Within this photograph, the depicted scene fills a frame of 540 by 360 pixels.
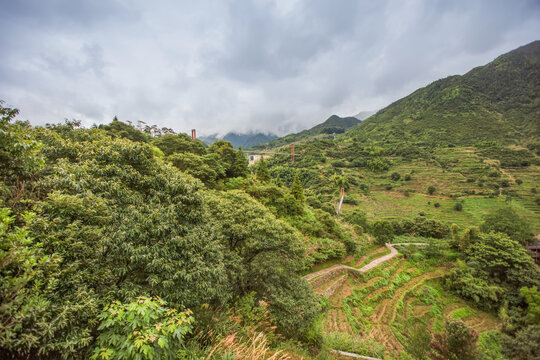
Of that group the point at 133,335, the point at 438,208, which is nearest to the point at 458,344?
the point at 133,335

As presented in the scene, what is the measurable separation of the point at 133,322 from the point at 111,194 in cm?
331

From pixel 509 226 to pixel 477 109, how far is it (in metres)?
99.5

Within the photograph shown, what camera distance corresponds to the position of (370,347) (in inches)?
402

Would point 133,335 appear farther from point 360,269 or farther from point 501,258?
point 501,258

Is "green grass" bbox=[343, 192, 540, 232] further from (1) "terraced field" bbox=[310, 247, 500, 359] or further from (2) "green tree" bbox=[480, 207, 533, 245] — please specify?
(1) "terraced field" bbox=[310, 247, 500, 359]

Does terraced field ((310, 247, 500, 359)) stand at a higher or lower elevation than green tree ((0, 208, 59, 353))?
lower

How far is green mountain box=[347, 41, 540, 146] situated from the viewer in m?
75.6

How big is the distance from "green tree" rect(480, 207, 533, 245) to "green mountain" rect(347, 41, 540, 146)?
62297 millimetres

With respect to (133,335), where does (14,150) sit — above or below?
above

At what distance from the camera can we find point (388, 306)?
16562 mm

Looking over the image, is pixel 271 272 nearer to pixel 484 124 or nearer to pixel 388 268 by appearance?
pixel 388 268

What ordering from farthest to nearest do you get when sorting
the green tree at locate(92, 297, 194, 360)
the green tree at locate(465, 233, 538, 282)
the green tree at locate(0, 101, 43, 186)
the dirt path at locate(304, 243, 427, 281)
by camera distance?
the green tree at locate(465, 233, 538, 282) → the dirt path at locate(304, 243, 427, 281) → the green tree at locate(0, 101, 43, 186) → the green tree at locate(92, 297, 194, 360)

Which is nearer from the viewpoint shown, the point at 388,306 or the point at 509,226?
the point at 388,306

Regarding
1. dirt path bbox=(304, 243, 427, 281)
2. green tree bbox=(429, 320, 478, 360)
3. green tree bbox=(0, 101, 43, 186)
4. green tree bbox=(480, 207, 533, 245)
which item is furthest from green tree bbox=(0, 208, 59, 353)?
green tree bbox=(480, 207, 533, 245)
